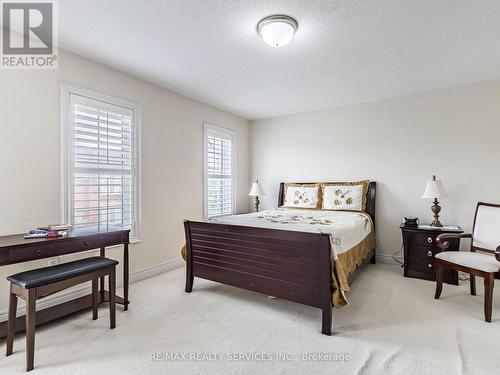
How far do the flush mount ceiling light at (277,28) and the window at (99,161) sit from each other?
5.98 ft

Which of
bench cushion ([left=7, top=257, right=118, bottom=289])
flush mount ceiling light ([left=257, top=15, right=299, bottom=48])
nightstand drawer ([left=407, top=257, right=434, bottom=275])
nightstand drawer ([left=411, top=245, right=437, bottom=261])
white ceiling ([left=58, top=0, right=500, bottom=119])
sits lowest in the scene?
nightstand drawer ([left=407, top=257, right=434, bottom=275])

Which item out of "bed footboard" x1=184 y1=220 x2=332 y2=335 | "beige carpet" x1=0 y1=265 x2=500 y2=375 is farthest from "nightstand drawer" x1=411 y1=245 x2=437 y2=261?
"bed footboard" x1=184 y1=220 x2=332 y2=335

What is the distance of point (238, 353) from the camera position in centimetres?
178

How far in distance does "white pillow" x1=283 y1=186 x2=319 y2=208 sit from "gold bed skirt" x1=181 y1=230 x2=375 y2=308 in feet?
3.19

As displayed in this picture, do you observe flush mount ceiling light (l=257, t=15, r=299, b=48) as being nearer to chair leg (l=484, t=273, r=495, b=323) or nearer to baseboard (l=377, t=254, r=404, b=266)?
chair leg (l=484, t=273, r=495, b=323)

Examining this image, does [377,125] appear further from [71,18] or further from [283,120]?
[71,18]

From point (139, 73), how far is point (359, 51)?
2.38 meters

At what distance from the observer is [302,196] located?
4242 mm

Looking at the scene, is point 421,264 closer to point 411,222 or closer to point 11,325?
point 411,222

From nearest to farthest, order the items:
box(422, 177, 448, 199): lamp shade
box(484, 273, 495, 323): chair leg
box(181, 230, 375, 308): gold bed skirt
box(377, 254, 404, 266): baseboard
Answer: box(181, 230, 375, 308): gold bed skirt → box(484, 273, 495, 323): chair leg → box(422, 177, 448, 199): lamp shade → box(377, 254, 404, 266): baseboard

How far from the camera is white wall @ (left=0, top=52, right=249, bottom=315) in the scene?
2.17 meters

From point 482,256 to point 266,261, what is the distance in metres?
2.04

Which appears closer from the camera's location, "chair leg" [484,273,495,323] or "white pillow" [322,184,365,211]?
"chair leg" [484,273,495,323]

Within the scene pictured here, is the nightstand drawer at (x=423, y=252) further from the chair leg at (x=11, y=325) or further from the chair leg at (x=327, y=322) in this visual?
the chair leg at (x=11, y=325)
